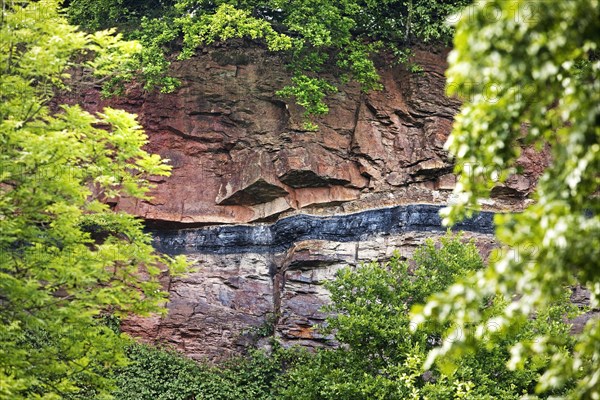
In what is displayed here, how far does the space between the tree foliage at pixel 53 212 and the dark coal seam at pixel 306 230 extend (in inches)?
393

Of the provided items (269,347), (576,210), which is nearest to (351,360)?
(269,347)

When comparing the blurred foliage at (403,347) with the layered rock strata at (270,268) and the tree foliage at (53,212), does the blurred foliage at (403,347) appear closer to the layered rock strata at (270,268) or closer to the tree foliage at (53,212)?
the layered rock strata at (270,268)

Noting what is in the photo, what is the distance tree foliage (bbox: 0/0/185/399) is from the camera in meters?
11.0

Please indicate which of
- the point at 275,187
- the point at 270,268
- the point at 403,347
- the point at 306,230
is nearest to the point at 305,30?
the point at 275,187

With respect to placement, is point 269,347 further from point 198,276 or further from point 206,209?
point 206,209

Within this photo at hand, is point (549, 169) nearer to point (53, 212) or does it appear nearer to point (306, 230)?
point (53, 212)

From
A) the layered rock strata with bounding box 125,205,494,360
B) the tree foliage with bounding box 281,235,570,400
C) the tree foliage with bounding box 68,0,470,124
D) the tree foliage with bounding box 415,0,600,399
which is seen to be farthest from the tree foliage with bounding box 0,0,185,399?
the tree foliage with bounding box 68,0,470,124

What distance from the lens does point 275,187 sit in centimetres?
2289

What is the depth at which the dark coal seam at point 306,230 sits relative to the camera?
2180 centimetres

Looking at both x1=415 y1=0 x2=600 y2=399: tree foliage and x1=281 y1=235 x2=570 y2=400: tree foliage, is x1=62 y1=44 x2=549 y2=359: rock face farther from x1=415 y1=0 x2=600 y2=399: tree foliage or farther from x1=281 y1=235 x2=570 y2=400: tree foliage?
x1=415 y1=0 x2=600 y2=399: tree foliage

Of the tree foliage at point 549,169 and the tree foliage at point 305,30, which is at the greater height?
the tree foliage at point 305,30

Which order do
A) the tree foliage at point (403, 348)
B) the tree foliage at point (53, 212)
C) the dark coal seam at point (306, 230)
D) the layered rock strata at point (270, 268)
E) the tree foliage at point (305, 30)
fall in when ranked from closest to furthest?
the tree foliage at point (53, 212) → the tree foliage at point (403, 348) → the layered rock strata at point (270, 268) → the dark coal seam at point (306, 230) → the tree foliage at point (305, 30)

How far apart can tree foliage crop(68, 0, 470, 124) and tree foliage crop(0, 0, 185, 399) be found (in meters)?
9.44

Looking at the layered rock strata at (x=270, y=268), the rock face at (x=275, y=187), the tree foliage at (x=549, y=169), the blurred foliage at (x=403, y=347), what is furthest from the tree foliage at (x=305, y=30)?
the tree foliage at (x=549, y=169)
